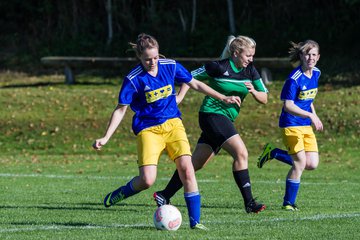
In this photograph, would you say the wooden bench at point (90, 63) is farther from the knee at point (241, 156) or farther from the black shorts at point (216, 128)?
the knee at point (241, 156)

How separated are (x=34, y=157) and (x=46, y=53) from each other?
13.2 m

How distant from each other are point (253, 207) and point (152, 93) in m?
1.90

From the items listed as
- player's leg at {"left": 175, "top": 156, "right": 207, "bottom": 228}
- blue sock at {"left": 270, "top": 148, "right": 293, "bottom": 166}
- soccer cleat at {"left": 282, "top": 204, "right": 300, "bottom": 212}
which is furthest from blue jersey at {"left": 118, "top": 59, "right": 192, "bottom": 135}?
blue sock at {"left": 270, "top": 148, "right": 293, "bottom": 166}

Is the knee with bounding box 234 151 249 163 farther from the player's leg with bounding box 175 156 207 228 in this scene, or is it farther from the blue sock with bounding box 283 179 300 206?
the player's leg with bounding box 175 156 207 228

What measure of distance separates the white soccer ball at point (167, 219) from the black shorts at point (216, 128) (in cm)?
192

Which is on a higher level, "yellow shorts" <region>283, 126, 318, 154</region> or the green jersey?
the green jersey

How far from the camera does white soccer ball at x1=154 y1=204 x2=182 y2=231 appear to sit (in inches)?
327

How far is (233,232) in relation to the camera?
826 cm

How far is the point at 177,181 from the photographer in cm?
1042

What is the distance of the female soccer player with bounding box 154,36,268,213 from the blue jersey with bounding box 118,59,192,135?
122cm

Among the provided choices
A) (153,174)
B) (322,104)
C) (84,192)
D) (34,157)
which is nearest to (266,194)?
(84,192)

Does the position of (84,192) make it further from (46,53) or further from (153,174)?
(46,53)

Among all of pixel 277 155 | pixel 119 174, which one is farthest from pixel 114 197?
pixel 119 174

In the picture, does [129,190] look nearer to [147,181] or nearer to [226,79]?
[147,181]
